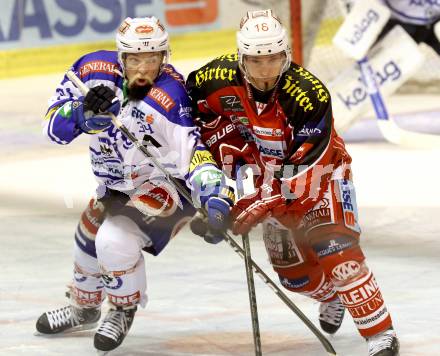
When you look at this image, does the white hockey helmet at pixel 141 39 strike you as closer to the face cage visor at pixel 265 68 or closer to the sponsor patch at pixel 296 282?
the face cage visor at pixel 265 68

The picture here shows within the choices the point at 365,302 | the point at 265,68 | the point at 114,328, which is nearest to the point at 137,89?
the point at 265,68

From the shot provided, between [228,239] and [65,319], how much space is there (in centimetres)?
82

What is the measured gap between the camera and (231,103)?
14.8ft

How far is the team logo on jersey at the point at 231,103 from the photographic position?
4.51m

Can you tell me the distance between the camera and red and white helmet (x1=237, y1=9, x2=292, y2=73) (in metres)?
4.37

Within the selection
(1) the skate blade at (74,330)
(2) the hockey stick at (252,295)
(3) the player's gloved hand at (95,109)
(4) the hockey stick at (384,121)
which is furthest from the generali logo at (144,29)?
(4) the hockey stick at (384,121)

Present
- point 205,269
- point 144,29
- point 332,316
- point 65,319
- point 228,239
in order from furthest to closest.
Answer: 1. point 205,269
2. point 65,319
3. point 332,316
4. point 144,29
5. point 228,239

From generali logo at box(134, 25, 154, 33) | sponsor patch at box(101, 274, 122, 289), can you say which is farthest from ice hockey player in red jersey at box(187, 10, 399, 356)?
sponsor patch at box(101, 274, 122, 289)

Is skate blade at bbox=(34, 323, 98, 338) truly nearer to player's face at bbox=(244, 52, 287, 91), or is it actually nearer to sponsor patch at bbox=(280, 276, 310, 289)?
sponsor patch at bbox=(280, 276, 310, 289)

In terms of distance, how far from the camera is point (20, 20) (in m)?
10.1

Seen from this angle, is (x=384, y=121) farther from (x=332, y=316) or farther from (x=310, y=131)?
(x=310, y=131)

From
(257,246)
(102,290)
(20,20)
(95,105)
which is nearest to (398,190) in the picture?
(257,246)

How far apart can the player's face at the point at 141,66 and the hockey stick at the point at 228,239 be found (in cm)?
15

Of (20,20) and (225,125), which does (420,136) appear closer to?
(20,20)
